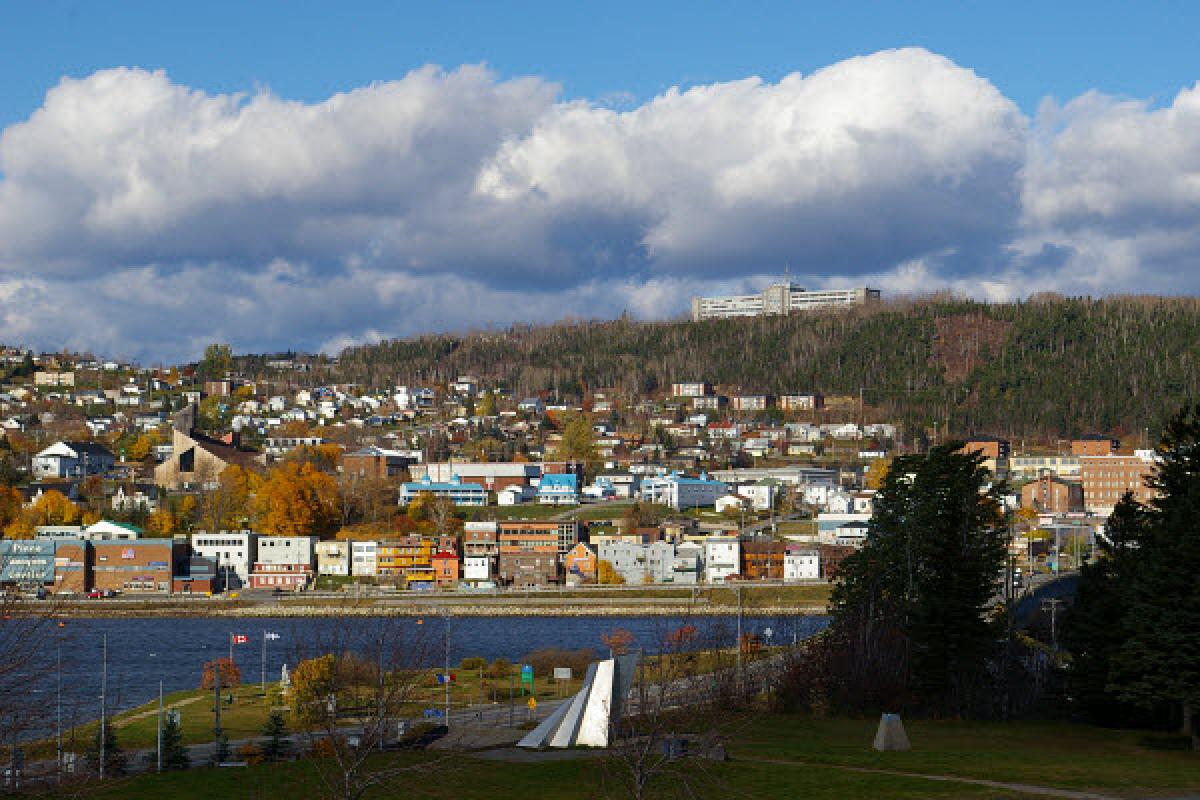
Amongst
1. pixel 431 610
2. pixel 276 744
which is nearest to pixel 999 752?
pixel 276 744

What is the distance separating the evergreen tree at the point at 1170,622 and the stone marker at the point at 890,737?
169 inches

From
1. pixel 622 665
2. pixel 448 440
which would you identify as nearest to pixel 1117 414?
pixel 448 440

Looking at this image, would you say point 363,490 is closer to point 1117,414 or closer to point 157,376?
point 1117,414

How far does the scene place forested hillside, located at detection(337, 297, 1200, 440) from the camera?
5103 inches

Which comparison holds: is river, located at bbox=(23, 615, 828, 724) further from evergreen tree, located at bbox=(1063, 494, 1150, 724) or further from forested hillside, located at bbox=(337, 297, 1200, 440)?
forested hillside, located at bbox=(337, 297, 1200, 440)

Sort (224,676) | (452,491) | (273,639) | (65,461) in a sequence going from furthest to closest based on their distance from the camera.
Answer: (65,461)
(452,491)
(273,639)
(224,676)

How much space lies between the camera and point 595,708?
23.0 meters

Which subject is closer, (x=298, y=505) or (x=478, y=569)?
(x=478, y=569)

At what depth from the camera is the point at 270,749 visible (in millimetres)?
25078

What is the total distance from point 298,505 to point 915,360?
79.2 metres

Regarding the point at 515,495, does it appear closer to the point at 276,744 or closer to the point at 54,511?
the point at 54,511

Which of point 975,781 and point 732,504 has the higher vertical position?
point 732,504

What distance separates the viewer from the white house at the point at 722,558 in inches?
3059

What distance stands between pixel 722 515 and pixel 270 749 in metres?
71.2
